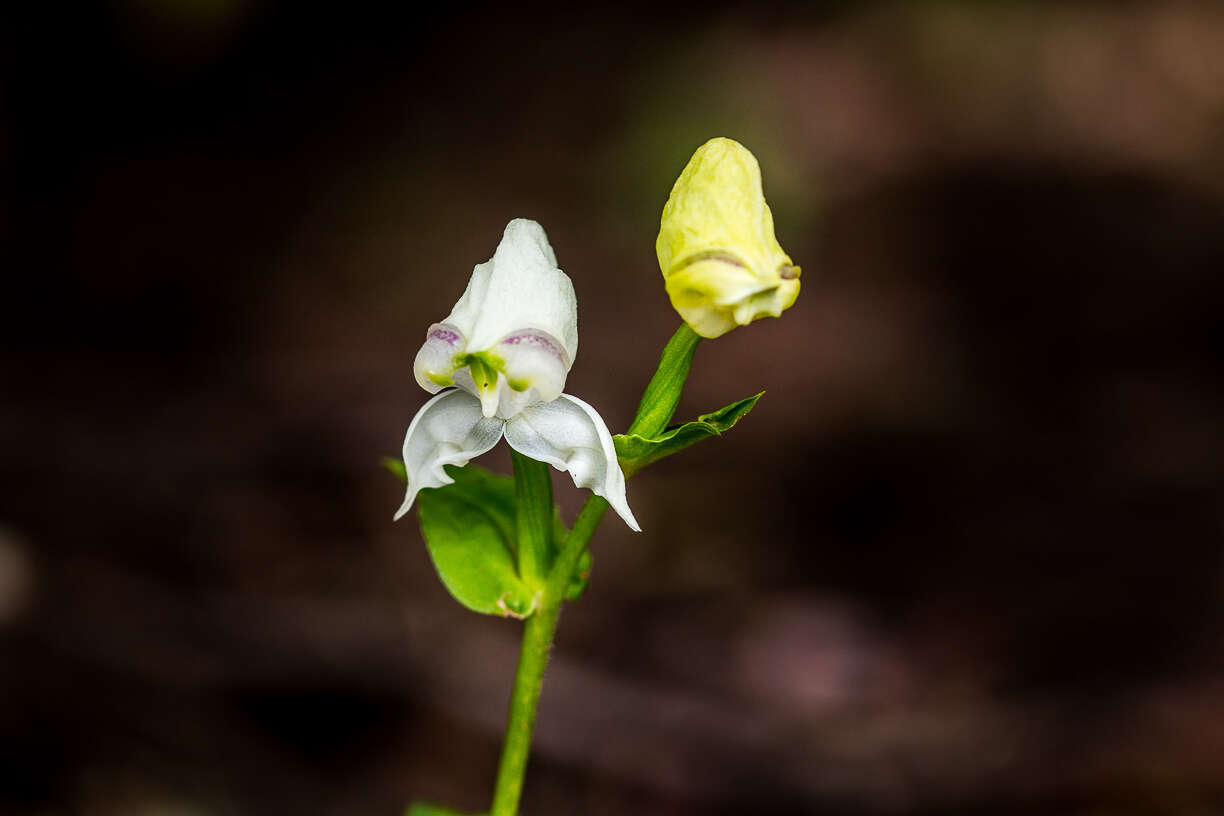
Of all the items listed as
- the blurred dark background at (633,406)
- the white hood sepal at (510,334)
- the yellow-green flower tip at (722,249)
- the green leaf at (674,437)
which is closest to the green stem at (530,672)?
the green leaf at (674,437)

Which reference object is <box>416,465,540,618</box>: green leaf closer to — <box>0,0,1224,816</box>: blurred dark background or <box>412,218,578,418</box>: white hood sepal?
<box>412,218,578,418</box>: white hood sepal

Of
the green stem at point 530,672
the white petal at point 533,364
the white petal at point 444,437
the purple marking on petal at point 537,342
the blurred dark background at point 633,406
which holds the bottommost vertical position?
the green stem at point 530,672

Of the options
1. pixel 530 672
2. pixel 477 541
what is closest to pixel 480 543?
pixel 477 541

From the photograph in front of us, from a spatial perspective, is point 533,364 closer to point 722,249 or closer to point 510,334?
point 510,334

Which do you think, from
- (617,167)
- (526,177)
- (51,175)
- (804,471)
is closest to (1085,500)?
(804,471)

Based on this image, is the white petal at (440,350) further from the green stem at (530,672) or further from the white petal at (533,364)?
the green stem at (530,672)

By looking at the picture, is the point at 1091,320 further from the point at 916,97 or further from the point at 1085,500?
the point at 916,97

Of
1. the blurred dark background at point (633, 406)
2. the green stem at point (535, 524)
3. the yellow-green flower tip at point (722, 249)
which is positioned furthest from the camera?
the blurred dark background at point (633, 406)
